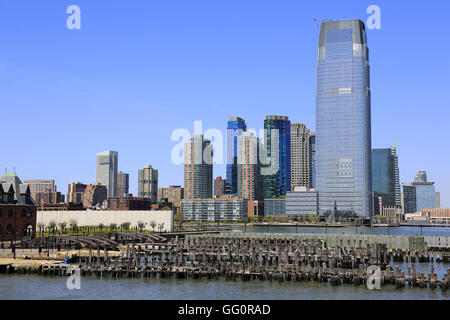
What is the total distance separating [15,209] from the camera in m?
114

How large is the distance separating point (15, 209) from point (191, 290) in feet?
227

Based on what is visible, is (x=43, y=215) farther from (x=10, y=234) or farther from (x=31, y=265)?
(x=31, y=265)

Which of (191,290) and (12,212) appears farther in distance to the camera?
(12,212)

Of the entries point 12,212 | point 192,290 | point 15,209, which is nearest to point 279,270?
point 192,290

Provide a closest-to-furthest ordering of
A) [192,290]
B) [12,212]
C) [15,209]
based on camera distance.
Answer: [192,290], [12,212], [15,209]

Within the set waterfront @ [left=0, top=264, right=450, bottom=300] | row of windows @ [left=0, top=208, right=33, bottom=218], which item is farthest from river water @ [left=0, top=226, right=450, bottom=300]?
row of windows @ [left=0, top=208, right=33, bottom=218]

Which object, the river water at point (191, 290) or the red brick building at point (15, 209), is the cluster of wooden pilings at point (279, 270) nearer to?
the river water at point (191, 290)

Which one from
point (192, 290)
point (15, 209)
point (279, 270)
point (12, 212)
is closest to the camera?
point (192, 290)

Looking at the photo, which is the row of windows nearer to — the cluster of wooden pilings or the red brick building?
the red brick building

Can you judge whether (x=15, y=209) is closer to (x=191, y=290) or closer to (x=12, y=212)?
(x=12, y=212)
